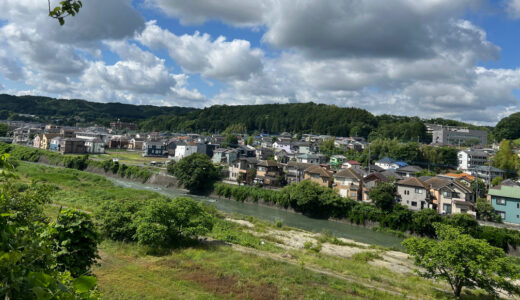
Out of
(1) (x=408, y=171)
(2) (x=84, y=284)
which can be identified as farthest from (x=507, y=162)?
(2) (x=84, y=284)

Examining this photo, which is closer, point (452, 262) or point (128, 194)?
point (452, 262)

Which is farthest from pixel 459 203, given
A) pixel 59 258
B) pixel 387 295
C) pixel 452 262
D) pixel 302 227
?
pixel 59 258

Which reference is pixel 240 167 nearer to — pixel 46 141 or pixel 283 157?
pixel 283 157

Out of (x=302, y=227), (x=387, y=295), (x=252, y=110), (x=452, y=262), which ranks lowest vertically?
(x=302, y=227)

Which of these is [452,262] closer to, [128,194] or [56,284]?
[56,284]

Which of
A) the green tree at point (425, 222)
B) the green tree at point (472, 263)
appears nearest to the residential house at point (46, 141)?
the green tree at point (425, 222)

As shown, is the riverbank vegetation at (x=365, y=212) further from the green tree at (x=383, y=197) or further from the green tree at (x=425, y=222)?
the green tree at (x=383, y=197)

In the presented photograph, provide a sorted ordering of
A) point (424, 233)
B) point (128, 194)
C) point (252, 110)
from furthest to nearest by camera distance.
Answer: point (252, 110) → point (128, 194) → point (424, 233)
